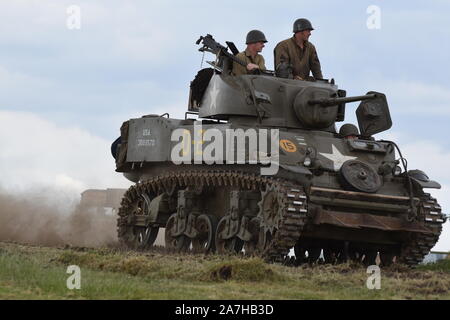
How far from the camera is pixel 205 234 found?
19.2 metres

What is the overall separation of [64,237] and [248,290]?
49.5 feet

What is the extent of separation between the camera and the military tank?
16844mm

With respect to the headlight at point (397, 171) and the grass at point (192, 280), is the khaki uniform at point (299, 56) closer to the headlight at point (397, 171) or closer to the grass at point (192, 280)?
the headlight at point (397, 171)

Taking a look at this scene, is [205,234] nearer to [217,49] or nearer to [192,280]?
[217,49]

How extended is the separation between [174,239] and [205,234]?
3.63ft

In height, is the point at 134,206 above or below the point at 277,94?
below

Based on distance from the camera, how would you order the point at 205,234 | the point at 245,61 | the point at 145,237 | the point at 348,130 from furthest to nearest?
the point at 145,237 → the point at 245,61 → the point at 348,130 → the point at 205,234

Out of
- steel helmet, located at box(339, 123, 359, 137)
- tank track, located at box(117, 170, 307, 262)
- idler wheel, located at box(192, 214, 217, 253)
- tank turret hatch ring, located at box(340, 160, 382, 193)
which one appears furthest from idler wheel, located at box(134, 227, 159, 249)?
tank turret hatch ring, located at box(340, 160, 382, 193)

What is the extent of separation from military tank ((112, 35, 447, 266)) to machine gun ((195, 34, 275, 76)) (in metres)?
0.03

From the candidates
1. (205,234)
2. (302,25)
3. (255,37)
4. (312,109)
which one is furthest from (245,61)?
(205,234)
